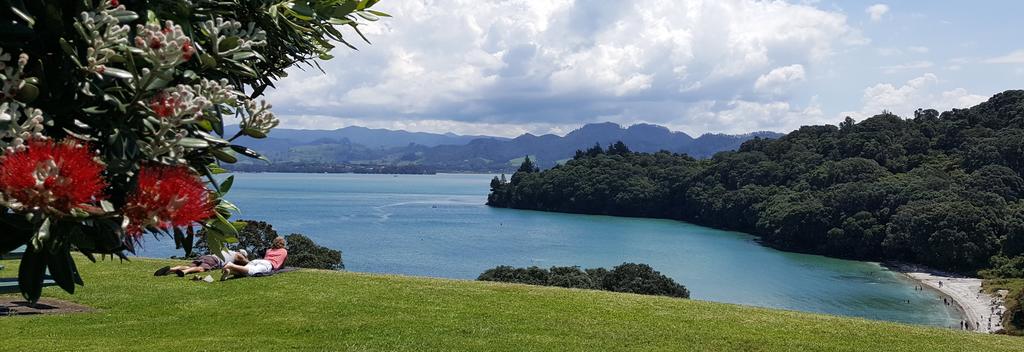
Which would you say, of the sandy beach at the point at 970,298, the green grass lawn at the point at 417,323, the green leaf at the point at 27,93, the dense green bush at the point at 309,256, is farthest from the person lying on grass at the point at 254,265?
the sandy beach at the point at 970,298

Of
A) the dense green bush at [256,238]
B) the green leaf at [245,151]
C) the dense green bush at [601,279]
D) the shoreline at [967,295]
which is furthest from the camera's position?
the shoreline at [967,295]

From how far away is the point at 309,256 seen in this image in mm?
26359

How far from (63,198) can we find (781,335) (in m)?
8.26

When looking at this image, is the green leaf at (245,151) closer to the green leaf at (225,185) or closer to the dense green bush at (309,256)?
the green leaf at (225,185)

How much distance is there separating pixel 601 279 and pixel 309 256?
10.6m

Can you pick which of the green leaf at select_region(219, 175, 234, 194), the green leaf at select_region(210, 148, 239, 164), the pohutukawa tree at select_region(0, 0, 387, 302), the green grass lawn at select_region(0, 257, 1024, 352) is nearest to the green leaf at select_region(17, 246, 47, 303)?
the pohutukawa tree at select_region(0, 0, 387, 302)

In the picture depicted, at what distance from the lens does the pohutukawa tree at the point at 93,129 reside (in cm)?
151

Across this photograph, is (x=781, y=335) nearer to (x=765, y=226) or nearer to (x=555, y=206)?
(x=765, y=226)

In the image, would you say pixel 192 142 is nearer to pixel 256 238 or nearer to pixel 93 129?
pixel 93 129

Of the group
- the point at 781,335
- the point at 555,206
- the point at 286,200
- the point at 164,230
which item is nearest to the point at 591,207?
the point at 555,206

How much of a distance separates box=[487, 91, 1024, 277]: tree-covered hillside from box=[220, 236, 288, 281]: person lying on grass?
50.5 m

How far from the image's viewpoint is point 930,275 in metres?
55.4

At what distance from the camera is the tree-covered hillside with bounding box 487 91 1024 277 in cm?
5578

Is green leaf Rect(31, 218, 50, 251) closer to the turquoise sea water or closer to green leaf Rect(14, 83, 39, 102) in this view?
green leaf Rect(14, 83, 39, 102)
